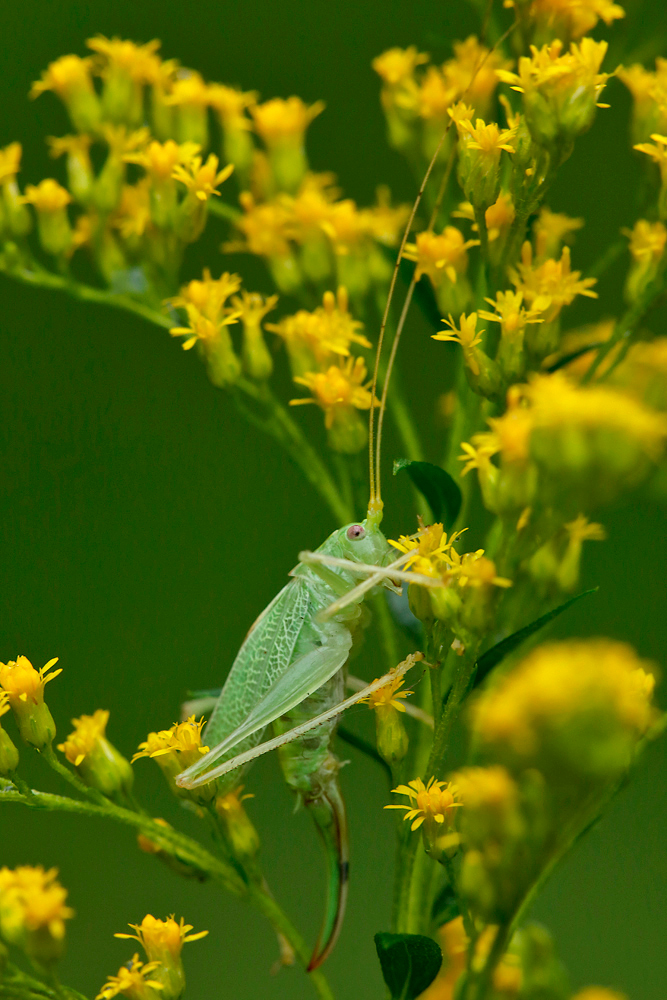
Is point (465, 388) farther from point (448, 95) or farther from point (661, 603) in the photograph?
point (661, 603)

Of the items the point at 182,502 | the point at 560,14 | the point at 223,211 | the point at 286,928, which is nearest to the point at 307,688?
the point at 286,928

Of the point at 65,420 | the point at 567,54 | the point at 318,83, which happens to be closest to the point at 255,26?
the point at 318,83

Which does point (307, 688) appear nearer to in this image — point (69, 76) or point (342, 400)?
point (342, 400)

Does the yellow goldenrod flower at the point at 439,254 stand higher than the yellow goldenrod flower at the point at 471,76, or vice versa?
the yellow goldenrod flower at the point at 471,76

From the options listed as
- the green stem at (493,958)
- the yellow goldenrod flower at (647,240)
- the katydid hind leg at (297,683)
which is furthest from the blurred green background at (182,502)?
the green stem at (493,958)

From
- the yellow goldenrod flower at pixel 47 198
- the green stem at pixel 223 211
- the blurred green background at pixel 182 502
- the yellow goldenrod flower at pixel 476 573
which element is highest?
the yellow goldenrod flower at pixel 47 198

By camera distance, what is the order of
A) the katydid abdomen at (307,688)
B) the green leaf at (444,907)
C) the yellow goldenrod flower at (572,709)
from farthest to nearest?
1. the katydid abdomen at (307,688)
2. the green leaf at (444,907)
3. the yellow goldenrod flower at (572,709)

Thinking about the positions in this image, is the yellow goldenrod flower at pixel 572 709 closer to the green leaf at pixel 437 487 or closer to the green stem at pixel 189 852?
the green leaf at pixel 437 487
